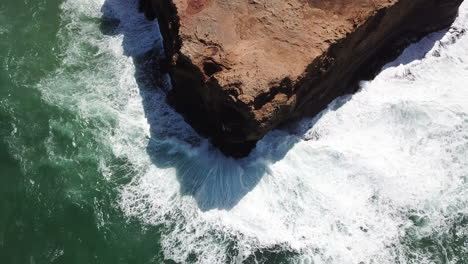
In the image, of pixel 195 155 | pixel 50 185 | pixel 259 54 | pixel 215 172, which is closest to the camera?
pixel 259 54

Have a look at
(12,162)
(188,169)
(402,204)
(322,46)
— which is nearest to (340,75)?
(322,46)

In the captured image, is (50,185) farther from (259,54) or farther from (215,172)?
(259,54)

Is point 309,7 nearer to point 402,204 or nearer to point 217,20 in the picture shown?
point 217,20

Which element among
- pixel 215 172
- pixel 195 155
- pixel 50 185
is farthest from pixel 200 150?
pixel 50 185

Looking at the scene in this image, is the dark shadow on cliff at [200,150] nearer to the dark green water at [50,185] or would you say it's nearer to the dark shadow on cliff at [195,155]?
the dark shadow on cliff at [195,155]

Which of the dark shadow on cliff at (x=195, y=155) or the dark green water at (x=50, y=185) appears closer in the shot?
the dark green water at (x=50, y=185)

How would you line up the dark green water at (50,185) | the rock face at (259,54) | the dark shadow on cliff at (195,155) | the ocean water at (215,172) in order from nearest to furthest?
the rock face at (259,54) → the dark green water at (50,185) → the ocean water at (215,172) → the dark shadow on cliff at (195,155)

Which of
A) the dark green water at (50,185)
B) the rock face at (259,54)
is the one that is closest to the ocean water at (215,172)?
the dark green water at (50,185)
